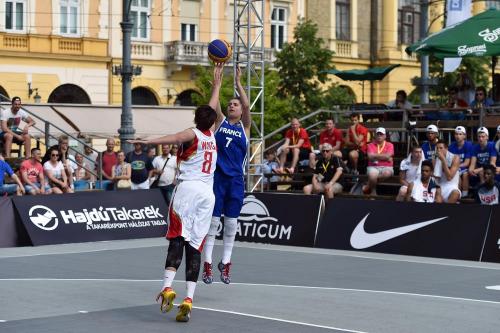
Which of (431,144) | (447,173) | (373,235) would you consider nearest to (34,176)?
(373,235)

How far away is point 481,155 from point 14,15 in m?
28.8

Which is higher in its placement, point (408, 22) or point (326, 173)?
point (408, 22)

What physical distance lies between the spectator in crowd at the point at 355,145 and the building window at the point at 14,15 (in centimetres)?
2447

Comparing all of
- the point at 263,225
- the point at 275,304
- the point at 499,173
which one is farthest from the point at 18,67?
the point at 275,304

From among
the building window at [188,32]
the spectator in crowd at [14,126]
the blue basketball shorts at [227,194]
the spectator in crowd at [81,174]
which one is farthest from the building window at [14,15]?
the blue basketball shorts at [227,194]

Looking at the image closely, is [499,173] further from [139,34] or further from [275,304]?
[139,34]

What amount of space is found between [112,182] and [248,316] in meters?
13.8

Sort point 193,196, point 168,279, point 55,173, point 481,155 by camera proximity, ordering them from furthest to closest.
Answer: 1. point 55,173
2. point 481,155
3. point 193,196
4. point 168,279

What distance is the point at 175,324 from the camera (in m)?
10.4

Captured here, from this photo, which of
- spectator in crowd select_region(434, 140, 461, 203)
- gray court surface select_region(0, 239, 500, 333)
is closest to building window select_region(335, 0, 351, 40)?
spectator in crowd select_region(434, 140, 461, 203)

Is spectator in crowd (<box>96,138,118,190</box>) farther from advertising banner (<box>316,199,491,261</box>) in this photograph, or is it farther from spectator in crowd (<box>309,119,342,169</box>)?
advertising banner (<box>316,199,491,261</box>)

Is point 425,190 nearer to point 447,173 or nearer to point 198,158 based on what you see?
point 447,173

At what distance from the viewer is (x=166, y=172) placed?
22.6 m

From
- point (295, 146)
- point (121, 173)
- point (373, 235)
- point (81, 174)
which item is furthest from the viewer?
point (81, 174)
